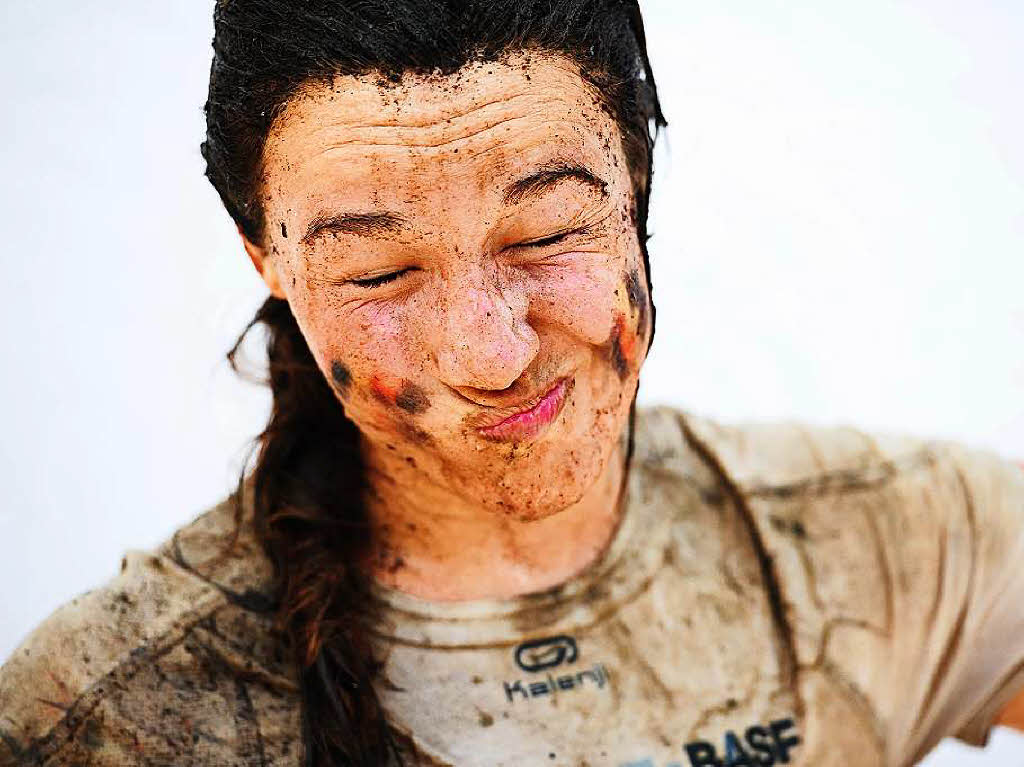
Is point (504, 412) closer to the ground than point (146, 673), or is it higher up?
higher up

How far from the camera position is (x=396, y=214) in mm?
1305

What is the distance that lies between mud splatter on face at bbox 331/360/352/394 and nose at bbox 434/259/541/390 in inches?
5.5

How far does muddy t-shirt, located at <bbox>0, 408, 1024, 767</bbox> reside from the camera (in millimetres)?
1510

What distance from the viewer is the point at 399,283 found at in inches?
53.5

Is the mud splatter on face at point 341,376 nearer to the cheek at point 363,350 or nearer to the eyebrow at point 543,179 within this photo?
the cheek at point 363,350

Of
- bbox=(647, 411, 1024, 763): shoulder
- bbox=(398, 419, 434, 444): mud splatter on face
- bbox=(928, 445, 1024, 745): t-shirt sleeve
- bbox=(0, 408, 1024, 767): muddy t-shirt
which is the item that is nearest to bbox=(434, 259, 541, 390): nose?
bbox=(398, 419, 434, 444): mud splatter on face

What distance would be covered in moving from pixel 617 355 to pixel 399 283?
0.87 feet

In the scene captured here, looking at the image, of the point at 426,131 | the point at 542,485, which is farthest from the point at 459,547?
the point at 426,131

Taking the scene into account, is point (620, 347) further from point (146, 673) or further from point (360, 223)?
point (146, 673)

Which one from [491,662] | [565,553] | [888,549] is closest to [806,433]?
[888,549]

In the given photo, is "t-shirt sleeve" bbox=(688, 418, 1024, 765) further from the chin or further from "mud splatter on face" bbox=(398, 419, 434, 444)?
"mud splatter on face" bbox=(398, 419, 434, 444)

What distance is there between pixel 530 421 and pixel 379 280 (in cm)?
22

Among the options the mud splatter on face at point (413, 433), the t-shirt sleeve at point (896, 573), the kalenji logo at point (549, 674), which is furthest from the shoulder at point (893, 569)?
the mud splatter on face at point (413, 433)

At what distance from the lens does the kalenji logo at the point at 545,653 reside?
1.61 m
